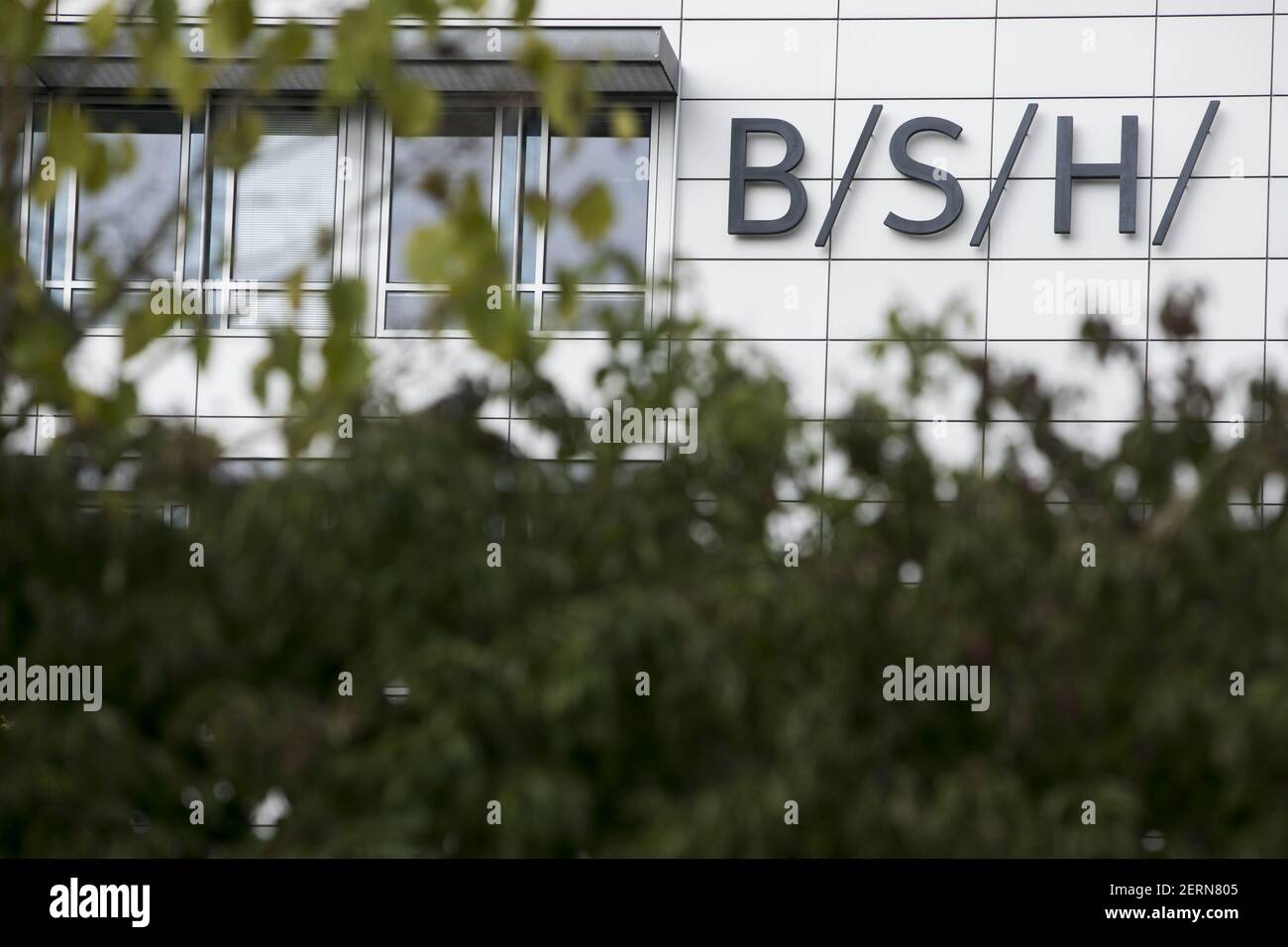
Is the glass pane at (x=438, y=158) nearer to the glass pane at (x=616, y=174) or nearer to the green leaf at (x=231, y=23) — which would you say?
the glass pane at (x=616, y=174)

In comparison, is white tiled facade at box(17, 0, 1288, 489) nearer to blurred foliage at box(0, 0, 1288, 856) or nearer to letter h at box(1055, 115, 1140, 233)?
letter h at box(1055, 115, 1140, 233)

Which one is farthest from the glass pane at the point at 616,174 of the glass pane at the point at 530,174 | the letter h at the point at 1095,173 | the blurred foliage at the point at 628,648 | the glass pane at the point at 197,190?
the blurred foliage at the point at 628,648

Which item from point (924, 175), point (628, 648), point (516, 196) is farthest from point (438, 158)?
point (628, 648)

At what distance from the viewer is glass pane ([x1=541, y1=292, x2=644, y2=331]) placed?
3.79m

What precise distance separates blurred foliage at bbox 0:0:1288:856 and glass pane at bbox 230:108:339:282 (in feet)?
23.0

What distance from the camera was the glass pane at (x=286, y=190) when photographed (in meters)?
12.8

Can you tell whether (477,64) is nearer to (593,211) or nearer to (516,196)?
(516,196)

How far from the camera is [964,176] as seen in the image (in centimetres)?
1230

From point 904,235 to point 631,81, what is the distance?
2.12 metres

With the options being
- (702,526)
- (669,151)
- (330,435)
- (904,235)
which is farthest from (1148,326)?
(330,435)

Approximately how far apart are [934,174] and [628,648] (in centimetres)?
767

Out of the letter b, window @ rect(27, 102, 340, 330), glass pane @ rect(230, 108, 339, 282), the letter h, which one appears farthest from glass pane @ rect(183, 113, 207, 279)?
the letter h

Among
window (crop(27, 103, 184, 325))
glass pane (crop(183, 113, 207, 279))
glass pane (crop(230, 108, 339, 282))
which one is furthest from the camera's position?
window (crop(27, 103, 184, 325))

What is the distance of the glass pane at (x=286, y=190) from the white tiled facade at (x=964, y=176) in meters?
0.76
